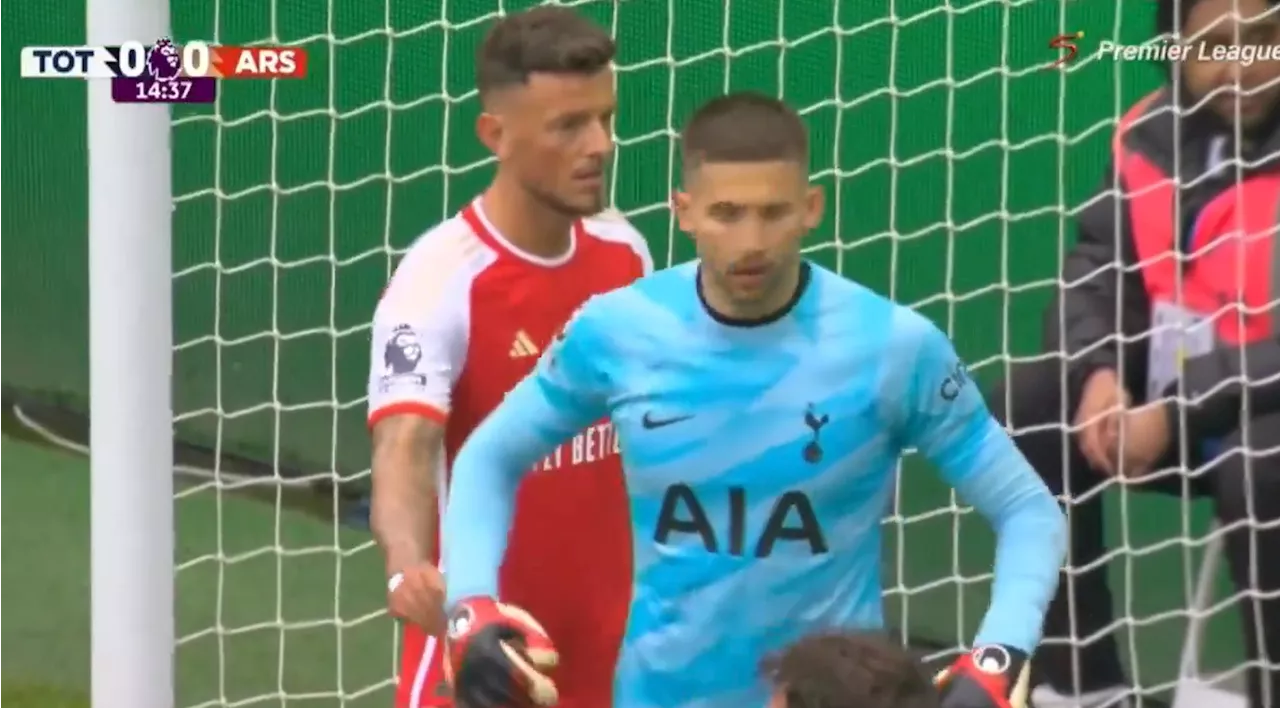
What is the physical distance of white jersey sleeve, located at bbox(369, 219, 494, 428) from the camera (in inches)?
62.2

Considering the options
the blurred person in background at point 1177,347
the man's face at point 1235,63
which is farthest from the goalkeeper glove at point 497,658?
the man's face at point 1235,63

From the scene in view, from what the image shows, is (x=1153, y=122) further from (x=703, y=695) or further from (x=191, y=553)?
(x=191, y=553)

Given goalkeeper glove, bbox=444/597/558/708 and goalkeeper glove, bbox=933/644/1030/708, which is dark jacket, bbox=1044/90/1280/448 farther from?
goalkeeper glove, bbox=444/597/558/708

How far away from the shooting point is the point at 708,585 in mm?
1336

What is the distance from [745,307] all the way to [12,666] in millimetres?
1795

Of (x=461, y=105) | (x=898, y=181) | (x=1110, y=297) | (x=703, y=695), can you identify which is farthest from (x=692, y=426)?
(x=461, y=105)

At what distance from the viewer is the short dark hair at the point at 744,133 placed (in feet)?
4.32

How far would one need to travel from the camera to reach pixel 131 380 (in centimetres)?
203

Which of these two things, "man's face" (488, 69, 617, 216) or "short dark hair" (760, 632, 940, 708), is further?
"man's face" (488, 69, 617, 216)

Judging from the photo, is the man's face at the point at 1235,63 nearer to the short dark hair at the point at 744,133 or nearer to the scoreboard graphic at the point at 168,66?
the short dark hair at the point at 744,133

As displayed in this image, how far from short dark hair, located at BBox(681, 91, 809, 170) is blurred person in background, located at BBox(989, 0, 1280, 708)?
0.84 meters

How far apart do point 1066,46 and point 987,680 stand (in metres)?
1.37

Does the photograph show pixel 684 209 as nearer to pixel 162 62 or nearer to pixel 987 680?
pixel 987 680

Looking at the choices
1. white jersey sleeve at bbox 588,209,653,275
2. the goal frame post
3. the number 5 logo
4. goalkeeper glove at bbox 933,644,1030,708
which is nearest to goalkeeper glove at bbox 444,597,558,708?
goalkeeper glove at bbox 933,644,1030,708
